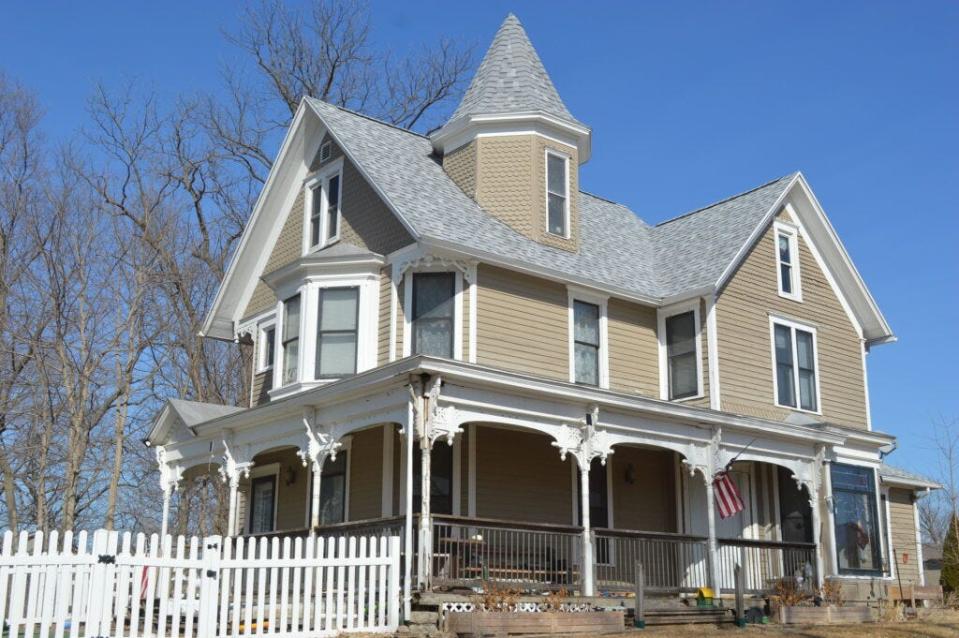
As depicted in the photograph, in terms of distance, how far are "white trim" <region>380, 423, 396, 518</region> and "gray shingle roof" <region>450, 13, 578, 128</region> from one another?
267 inches

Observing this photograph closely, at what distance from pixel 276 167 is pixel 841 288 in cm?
1295

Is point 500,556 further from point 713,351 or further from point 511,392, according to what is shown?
point 713,351

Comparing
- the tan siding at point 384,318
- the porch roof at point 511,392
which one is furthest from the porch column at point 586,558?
the tan siding at point 384,318

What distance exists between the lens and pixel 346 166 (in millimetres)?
21406

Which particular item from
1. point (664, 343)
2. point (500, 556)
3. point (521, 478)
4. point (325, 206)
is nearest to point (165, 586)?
point (500, 556)

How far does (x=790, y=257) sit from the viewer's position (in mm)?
23688

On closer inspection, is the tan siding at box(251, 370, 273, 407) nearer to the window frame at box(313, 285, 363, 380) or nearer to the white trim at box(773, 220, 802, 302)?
the window frame at box(313, 285, 363, 380)

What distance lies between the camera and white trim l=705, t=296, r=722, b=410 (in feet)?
68.5

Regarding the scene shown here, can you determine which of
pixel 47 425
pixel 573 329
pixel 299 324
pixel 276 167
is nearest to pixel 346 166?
pixel 276 167

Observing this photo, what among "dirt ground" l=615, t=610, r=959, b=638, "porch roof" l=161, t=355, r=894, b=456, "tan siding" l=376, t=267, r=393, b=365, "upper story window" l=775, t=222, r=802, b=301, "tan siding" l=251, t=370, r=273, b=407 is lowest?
"dirt ground" l=615, t=610, r=959, b=638

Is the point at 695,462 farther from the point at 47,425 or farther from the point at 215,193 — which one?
the point at 215,193

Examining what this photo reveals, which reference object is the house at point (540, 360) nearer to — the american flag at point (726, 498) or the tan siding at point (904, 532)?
the american flag at point (726, 498)

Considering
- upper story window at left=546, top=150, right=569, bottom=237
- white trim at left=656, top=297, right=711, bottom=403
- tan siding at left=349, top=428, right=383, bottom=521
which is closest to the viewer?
tan siding at left=349, top=428, right=383, bottom=521

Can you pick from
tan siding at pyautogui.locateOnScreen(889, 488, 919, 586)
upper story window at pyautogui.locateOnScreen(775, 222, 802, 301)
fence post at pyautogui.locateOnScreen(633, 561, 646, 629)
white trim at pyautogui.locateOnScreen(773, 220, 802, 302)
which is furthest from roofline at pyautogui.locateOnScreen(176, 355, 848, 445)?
tan siding at pyautogui.locateOnScreen(889, 488, 919, 586)
